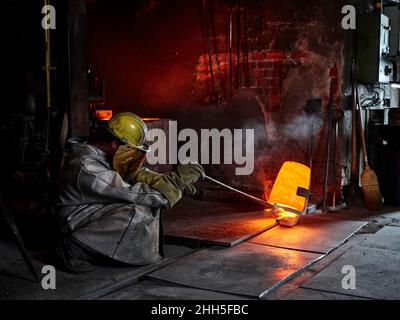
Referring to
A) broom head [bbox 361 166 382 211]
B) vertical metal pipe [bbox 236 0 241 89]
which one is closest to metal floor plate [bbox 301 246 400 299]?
broom head [bbox 361 166 382 211]

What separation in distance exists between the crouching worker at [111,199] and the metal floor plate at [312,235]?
149cm

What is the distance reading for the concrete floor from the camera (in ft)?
14.0

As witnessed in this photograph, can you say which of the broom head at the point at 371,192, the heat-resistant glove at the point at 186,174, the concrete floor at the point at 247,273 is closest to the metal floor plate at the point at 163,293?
the concrete floor at the point at 247,273

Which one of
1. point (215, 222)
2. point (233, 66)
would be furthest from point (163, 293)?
point (233, 66)

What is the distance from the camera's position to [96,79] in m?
9.84

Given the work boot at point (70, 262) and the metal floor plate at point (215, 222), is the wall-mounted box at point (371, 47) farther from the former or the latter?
the work boot at point (70, 262)

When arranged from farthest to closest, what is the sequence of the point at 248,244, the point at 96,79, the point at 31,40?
the point at 96,79, the point at 31,40, the point at 248,244

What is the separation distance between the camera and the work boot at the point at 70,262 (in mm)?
4711

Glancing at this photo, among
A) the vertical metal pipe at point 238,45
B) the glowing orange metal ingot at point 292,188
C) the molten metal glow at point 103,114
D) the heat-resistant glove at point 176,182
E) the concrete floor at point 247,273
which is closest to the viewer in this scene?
the concrete floor at point 247,273

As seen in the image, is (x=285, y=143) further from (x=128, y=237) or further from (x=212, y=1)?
(x=128, y=237)

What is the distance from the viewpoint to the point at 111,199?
15.6 feet

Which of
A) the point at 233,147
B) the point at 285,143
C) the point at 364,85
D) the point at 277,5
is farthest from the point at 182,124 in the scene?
the point at 364,85

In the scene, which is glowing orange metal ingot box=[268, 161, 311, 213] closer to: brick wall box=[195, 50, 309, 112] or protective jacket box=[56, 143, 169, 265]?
Result: brick wall box=[195, 50, 309, 112]

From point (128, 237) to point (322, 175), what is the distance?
394 cm
